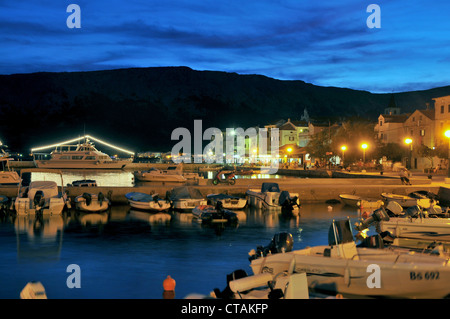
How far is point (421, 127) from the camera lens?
72.7m

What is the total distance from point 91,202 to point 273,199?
1389 cm

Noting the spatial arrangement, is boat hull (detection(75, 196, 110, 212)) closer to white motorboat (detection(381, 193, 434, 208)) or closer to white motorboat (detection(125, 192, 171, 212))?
white motorboat (detection(125, 192, 171, 212))

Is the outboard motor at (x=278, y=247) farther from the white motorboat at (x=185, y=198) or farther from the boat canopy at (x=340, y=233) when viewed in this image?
the white motorboat at (x=185, y=198)

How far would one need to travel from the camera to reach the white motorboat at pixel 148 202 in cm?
3694

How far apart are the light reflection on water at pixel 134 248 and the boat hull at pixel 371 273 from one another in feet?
12.2

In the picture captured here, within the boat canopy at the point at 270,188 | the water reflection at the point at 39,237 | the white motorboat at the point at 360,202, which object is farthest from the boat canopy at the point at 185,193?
the white motorboat at the point at 360,202

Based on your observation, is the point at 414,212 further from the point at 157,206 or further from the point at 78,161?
the point at 78,161

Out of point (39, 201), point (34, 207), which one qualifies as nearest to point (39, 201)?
point (39, 201)

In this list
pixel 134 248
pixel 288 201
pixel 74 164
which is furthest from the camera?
pixel 74 164

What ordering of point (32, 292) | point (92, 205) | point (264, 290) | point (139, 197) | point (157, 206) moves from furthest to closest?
point (139, 197) < point (157, 206) < point (92, 205) < point (264, 290) < point (32, 292)

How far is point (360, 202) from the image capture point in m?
39.5

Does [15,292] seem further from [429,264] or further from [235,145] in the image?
[235,145]

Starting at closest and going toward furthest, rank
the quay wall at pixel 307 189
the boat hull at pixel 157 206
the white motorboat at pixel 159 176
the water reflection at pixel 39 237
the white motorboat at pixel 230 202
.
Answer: the water reflection at pixel 39 237 < the boat hull at pixel 157 206 < the white motorboat at pixel 230 202 < the quay wall at pixel 307 189 < the white motorboat at pixel 159 176

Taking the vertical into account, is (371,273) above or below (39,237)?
above
